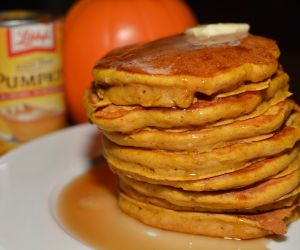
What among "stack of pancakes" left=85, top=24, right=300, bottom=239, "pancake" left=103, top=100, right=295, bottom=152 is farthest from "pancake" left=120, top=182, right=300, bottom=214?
"pancake" left=103, top=100, right=295, bottom=152

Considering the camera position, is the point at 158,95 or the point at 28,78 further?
the point at 28,78

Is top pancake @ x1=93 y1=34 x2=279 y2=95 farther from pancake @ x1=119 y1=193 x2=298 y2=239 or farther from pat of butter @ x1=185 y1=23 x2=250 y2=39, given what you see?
pancake @ x1=119 y1=193 x2=298 y2=239

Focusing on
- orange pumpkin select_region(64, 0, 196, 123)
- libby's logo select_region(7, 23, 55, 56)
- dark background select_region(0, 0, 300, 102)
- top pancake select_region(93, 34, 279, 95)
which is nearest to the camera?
top pancake select_region(93, 34, 279, 95)

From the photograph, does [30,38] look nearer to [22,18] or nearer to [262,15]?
[22,18]

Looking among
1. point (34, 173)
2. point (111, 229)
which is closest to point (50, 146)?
point (34, 173)

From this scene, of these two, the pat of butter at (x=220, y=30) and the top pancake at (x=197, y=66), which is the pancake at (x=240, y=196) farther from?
the pat of butter at (x=220, y=30)

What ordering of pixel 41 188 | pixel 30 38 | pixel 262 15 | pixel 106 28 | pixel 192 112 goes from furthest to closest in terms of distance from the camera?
pixel 262 15 < pixel 106 28 < pixel 30 38 < pixel 41 188 < pixel 192 112

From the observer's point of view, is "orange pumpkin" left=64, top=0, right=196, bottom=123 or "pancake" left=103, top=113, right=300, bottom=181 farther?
"orange pumpkin" left=64, top=0, right=196, bottom=123

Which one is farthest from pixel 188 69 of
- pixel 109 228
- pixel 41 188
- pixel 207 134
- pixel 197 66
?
pixel 41 188
